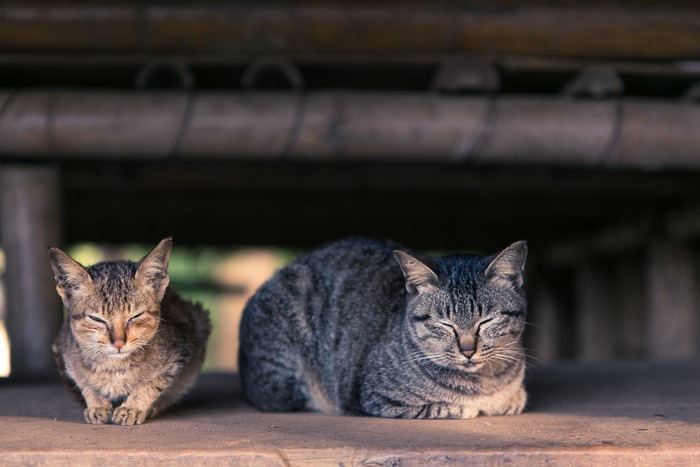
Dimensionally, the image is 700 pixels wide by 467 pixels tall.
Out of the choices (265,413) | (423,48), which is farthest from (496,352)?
(423,48)

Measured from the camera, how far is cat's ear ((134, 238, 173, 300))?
345 centimetres

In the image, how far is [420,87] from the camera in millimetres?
6020

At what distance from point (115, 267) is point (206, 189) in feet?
13.6

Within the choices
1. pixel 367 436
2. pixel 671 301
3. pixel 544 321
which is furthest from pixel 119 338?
pixel 544 321

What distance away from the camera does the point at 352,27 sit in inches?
207

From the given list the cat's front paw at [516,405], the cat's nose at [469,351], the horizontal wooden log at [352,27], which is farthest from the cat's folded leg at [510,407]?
the horizontal wooden log at [352,27]

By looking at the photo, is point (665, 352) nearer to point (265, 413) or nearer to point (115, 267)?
point (265, 413)

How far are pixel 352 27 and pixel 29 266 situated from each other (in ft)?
8.25

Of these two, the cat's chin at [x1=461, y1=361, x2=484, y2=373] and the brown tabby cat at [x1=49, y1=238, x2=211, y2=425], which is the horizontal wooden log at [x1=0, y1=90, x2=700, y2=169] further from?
the cat's chin at [x1=461, y1=361, x2=484, y2=373]

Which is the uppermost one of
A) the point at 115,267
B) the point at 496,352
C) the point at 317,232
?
the point at 317,232

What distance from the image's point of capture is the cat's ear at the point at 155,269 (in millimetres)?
3453

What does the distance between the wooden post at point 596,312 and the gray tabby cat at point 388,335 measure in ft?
22.0

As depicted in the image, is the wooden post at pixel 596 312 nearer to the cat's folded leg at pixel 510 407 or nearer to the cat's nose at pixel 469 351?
→ the cat's folded leg at pixel 510 407

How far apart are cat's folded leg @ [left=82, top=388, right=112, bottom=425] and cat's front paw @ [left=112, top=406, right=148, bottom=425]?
4 centimetres
